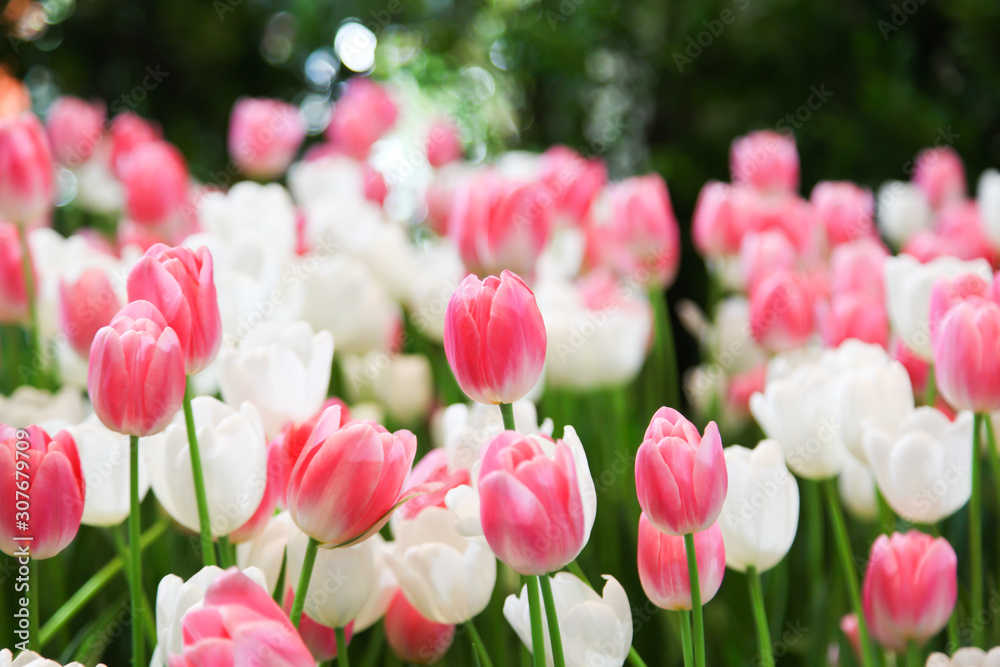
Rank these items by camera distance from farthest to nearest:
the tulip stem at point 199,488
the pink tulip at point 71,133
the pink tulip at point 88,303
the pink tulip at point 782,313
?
the pink tulip at point 71,133 < the pink tulip at point 782,313 < the pink tulip at point 88,303 < the tulip stem at point 199,488

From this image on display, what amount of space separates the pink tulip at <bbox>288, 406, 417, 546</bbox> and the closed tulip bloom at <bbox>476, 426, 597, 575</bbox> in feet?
0.16

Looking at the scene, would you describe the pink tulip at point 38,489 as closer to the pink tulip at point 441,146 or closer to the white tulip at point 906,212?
the pink tulip at point 441,146

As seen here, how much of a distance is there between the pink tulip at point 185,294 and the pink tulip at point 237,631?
136 millimetres

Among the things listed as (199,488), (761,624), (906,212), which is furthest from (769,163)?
(199,488)

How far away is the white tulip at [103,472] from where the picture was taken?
17.9 inches

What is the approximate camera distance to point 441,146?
1.21 m

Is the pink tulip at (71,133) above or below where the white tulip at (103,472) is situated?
above

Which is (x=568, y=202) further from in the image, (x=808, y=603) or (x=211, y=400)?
(x=211, y=400)

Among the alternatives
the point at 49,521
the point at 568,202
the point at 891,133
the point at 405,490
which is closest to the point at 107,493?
the point at 49,521

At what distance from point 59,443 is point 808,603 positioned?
544mm

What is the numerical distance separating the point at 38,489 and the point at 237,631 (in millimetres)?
151

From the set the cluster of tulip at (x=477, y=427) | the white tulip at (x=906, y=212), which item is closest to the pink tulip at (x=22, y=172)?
the cluster of tulip at (x=477, y=427)

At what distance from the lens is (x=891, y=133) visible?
1475 millimetres

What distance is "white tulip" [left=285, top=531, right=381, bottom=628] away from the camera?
38 centimetres
